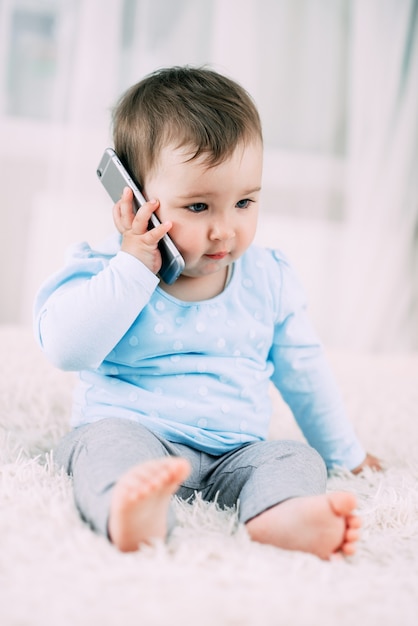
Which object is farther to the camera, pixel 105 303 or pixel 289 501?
pixel 105 303

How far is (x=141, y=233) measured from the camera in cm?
97

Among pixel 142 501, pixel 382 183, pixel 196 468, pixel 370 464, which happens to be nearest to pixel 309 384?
pixel 370 464

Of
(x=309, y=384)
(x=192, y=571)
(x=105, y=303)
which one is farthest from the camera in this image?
(x=309, y=384)

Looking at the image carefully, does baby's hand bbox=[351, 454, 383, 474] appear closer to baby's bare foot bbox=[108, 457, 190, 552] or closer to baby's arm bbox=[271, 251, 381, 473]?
baby's arm bbox=[271, 251, 381, 473]

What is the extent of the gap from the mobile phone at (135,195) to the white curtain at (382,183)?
1441 millimetres

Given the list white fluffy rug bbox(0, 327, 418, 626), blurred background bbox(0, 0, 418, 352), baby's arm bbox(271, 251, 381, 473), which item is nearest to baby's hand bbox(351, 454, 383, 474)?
baby's arm bbox(271, 251, 381, 473)

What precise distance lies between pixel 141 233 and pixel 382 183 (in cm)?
156

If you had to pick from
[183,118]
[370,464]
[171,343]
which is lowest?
[370,464]

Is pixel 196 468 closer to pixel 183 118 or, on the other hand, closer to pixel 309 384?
pixel 309 384

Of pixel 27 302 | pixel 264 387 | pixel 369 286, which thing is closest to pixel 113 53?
pixel 27 302

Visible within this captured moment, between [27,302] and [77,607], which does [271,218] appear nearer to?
[27,302]

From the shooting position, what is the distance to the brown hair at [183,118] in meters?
0.93

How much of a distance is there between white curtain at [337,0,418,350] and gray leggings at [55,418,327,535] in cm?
146

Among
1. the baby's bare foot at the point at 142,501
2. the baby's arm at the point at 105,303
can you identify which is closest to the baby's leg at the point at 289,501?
the baby's bare foot at the point at 142,501
